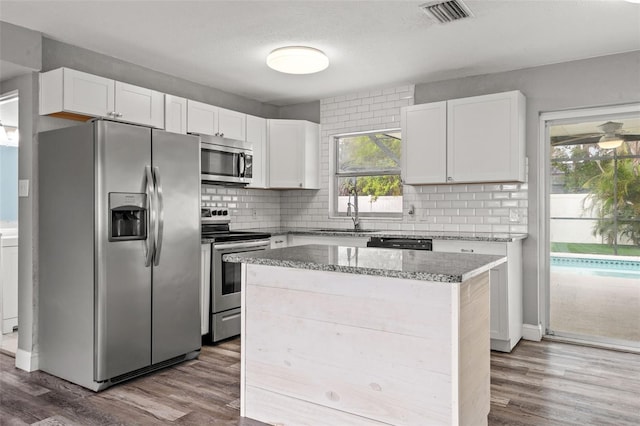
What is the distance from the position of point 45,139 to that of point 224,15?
1.58 m

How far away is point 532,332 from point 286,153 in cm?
309

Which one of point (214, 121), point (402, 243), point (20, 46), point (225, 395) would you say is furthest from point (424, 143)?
point (20, 46)

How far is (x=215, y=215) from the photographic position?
15.9 ft

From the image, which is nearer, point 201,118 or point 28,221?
point 28,221

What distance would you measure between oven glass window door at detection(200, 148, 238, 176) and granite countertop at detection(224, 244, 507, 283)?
79.1 inches

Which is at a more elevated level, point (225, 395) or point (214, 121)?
point (214, 121)

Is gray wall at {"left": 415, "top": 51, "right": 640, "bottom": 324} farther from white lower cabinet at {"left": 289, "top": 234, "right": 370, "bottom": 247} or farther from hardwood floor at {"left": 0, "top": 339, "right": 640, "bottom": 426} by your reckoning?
white lower cabinet at {"left": 289, "top": 234, "right": 370, "bottom": 247}

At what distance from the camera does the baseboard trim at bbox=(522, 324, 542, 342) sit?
4168 millimetres

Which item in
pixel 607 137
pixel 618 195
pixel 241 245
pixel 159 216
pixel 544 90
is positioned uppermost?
pixel 544 90

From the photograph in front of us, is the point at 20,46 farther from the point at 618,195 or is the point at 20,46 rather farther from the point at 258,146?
the point at 618,195

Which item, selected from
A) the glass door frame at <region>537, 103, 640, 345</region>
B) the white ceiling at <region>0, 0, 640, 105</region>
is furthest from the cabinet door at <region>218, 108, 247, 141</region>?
the glass door frame at <region>537, 103, 640, 345</region>

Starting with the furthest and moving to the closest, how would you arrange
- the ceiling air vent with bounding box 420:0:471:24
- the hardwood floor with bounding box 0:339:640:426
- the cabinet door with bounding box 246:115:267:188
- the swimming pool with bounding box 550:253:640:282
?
the cabinet door with bounding box 246:115:267:188 < the swimming pool with bounding box 550:253:640:282 < the ceiling air vent with bounding box 420:0:471:24 < the hardwood floor with bounding box 0:339:640:426

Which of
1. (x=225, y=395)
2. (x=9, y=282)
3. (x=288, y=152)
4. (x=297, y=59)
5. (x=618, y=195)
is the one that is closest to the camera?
(x=225, y=395)

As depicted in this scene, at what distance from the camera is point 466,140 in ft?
13.9
